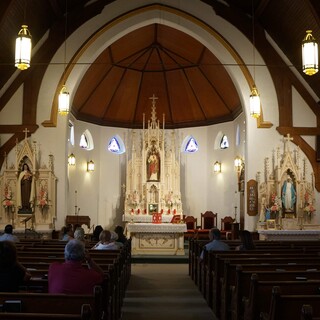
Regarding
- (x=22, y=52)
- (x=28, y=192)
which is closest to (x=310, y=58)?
(x=22, y=52)

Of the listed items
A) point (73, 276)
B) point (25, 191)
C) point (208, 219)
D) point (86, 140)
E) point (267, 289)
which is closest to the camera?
point (73, 276)

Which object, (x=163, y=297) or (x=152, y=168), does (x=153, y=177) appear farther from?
(x=163, y=297)

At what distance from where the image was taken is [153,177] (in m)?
22.2

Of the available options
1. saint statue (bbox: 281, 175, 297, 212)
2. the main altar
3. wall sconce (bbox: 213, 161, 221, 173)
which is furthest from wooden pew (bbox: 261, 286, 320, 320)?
wall sconce (bbox: 213, 161, 221, 173)

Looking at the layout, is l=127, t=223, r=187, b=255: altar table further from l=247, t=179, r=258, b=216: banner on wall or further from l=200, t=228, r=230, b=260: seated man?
l=200, t=228, r=230, b=260: seated man

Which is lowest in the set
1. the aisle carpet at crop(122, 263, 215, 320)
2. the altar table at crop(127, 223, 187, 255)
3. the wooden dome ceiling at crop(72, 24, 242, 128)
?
the aisle carpet at crop(122, 263, 215, 320)

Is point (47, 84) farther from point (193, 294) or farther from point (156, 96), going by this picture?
point (193, 294)

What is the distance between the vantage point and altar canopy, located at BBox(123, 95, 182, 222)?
21.9 metres

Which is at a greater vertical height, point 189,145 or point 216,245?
point 189,145

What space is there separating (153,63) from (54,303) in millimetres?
18948

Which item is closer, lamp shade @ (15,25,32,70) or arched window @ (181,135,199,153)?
lamp shade @ (15,25,32,70)

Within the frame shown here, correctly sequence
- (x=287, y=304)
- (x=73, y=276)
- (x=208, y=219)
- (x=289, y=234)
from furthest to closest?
1. (x=208, y=219)
2. (x=289, y=234)
3. (x=73, y=276)
4. (x=287, y=304)

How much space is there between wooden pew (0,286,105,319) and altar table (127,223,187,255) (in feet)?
41.9

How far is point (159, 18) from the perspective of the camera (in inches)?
728
